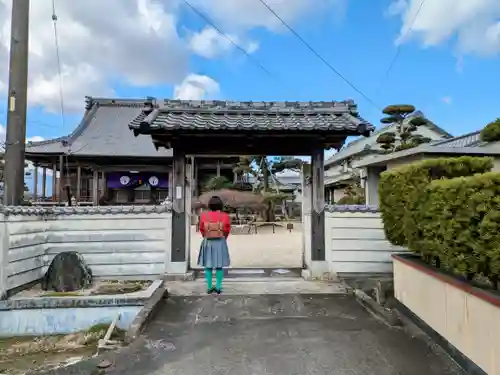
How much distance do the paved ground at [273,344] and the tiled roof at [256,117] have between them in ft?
9.76

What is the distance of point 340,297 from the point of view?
20.4 ft

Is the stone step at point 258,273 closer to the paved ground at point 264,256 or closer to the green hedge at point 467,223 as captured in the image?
the paved ground at point 264,256

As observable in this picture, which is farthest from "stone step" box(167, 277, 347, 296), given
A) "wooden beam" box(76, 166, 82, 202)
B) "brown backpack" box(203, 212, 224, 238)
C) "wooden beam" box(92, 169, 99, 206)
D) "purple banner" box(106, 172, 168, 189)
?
"wooden beam" box(76, 166, 82, 202)

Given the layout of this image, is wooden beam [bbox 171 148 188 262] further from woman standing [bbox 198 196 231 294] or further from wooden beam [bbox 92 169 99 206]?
wooden beam [bbox 92 169 99 206]

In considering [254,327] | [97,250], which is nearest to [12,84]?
[97,250]

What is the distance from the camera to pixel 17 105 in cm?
710

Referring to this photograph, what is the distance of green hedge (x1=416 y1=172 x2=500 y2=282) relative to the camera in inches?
114

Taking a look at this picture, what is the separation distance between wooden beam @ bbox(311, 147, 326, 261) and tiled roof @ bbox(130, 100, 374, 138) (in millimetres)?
722

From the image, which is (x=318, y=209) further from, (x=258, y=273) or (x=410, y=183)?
(x=410, y=183)

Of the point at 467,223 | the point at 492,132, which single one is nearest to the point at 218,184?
the point at 492,132

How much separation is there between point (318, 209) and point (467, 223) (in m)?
4.41

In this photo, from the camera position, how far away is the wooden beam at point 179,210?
740 cm

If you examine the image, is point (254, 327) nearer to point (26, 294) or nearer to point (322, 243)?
point (322, 243)

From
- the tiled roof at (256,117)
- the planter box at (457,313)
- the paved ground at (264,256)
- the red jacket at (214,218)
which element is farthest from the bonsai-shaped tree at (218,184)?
the planter box at (457,313)
